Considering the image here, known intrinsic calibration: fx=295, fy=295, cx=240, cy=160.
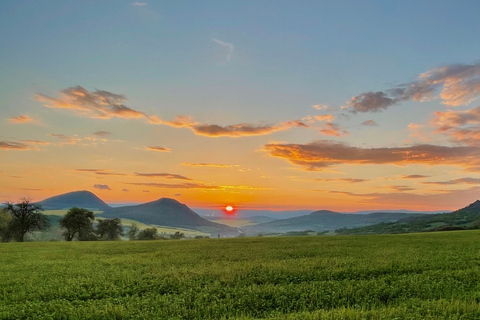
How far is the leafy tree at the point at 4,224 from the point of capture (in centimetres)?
9400

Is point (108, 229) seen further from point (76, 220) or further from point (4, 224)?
point (4, 224)

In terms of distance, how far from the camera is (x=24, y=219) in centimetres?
9794

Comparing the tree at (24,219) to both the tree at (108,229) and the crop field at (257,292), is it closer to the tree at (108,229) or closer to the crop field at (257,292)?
the tree at (108,229)

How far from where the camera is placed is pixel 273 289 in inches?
576

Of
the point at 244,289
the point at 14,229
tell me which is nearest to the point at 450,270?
the point at 244,289

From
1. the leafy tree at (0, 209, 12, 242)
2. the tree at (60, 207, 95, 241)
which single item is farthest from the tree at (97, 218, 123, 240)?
the leafy tree at (0, 209, 12, 242)

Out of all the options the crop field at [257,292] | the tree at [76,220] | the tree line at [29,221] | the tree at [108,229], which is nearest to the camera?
the crop field at [257,292]

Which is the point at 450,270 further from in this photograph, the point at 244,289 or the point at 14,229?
the point at 14,229

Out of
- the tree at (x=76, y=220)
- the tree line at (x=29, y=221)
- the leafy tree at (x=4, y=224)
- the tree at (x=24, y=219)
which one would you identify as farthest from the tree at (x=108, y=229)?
the leafy tree at (x=4, y=224)

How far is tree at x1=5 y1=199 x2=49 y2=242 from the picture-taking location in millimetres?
96938

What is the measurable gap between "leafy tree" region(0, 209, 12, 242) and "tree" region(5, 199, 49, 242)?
39.8 inches

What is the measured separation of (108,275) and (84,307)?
6.77 metres

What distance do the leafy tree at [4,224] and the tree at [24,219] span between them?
101 centimetres

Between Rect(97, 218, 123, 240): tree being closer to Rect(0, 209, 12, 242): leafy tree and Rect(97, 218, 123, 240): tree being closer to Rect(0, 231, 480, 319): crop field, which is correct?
Rect(0, 209, 12, 242): leafy tree
